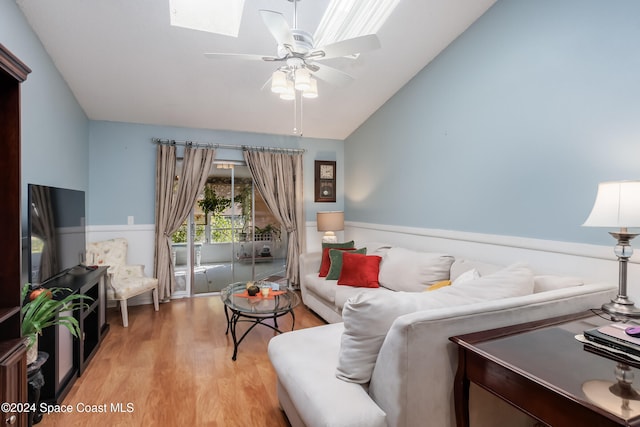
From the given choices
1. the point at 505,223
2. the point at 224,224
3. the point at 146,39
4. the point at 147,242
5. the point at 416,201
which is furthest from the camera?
the point at 224,224

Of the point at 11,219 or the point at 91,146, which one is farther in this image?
the point at 91,146

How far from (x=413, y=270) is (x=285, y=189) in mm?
2464

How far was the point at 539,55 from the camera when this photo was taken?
2.29m

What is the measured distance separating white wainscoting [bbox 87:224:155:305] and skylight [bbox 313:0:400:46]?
3233mm

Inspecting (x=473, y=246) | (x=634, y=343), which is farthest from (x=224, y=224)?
(x=634, y=343)

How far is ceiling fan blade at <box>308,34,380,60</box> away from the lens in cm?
194

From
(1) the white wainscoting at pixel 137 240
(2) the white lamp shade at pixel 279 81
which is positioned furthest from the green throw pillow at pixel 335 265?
(1) the white wainscoting at pixel 137 240

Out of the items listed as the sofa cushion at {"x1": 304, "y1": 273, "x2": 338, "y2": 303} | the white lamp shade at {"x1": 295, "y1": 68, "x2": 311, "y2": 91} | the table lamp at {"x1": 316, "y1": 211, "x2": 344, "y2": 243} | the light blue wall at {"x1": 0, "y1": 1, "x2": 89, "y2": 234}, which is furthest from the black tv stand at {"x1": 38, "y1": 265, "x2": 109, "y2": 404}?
the table lamp at {"x1": 316, "y1": 211, "x2": 344, "y2": 243}

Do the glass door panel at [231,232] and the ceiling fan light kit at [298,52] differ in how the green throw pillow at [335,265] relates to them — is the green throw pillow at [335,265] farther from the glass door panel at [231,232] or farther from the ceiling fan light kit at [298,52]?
the ceiling fan light kit at [298,52]

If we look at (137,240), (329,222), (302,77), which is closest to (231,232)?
(137,240)

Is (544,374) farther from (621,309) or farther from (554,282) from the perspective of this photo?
(554,282)

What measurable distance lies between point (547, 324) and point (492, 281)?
0.30 meters

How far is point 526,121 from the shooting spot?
94.0 inches

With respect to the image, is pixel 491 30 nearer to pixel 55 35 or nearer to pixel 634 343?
pixel 634 343
